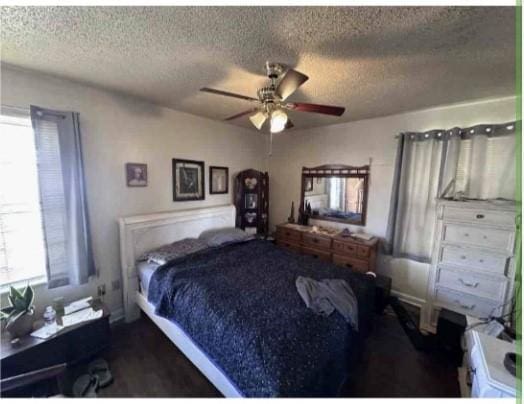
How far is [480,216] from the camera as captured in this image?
6.68 feet

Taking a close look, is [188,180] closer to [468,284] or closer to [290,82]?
[290,82]

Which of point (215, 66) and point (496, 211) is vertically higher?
point (215, 66)

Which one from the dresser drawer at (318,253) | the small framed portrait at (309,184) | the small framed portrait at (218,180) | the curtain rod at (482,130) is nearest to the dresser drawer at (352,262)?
the dresser drawer at (318,253)

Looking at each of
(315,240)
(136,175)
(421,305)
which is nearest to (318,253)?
(315,240)

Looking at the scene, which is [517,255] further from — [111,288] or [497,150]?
[111,288]

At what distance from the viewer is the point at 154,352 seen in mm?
1999

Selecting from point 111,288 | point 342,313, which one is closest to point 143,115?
point 111,288

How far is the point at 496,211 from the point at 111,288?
3906 millimetres

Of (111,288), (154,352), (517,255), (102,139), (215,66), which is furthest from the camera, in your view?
(111,288)

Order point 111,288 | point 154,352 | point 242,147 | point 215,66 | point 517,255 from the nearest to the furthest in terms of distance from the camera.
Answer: point 215,66, point 517,255, point 154,352, point 111,288, point 242,147

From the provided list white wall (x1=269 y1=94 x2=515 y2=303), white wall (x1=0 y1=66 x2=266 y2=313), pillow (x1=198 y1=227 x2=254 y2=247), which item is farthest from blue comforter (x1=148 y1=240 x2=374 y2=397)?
white wall (x1=269 y1=94 x2=515 y2=303)

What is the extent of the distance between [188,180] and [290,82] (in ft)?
6.87

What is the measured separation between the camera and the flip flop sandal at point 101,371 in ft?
5.50

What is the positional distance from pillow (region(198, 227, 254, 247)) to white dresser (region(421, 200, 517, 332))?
2.23 metres
